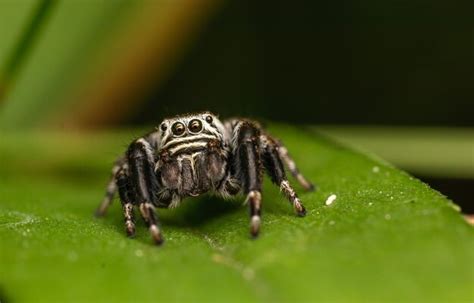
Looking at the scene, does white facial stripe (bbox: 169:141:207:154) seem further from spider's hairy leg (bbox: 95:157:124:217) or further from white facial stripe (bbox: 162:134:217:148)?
spider's hairy leg (bbox: 95:157:124:217)

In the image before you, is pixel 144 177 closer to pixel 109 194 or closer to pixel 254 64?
pixel 109 194

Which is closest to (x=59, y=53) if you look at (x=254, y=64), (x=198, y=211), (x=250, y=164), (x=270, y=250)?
(x=254, y=64)

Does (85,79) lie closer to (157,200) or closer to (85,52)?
(85,52)

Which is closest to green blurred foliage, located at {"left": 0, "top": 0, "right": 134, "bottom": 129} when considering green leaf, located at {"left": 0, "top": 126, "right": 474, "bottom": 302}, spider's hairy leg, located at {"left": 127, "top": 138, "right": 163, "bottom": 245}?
green leaf, located at {"left": 0, "top": 126, "right": 474, "bottom": 302}

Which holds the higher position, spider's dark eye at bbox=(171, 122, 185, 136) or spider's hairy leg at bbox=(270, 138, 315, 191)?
spider's dark eye at bbox=(171, 122, 185, 136)

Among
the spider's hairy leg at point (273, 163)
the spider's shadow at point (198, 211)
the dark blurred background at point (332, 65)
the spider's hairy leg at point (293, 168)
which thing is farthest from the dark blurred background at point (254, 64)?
the spider's hairy leg at point (273, 163)

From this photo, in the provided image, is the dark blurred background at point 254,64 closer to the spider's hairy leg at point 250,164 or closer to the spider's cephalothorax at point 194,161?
the spider's cephalothorax at point 194,161

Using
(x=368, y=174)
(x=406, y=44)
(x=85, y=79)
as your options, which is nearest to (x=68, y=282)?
(x=368, y=174)
